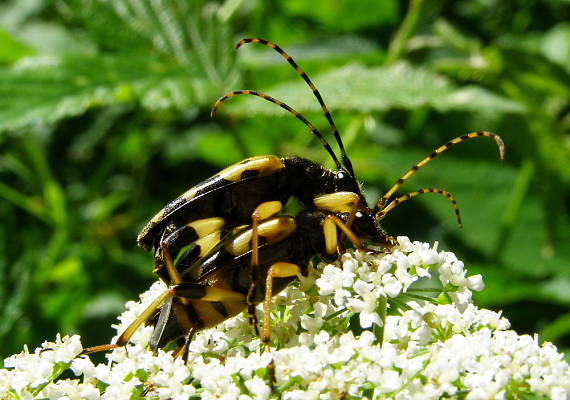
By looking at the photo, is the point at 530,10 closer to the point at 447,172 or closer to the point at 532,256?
the point at 447,172

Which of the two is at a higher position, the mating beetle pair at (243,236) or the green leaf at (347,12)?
the green leaf at (347,12)

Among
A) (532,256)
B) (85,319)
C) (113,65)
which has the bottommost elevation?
(532,256)

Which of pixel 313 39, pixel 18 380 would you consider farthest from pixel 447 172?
pixel 18 380

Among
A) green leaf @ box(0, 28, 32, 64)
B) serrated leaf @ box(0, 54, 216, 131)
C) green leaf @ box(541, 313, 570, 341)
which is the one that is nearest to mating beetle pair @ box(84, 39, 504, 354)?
serrated leaf @ box(0, 54, 216, 131)

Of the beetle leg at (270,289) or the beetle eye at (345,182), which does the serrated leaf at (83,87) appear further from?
the beetle leg at (270,289)

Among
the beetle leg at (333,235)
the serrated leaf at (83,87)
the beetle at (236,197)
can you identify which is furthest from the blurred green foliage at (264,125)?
the beetle leg at (333,235)

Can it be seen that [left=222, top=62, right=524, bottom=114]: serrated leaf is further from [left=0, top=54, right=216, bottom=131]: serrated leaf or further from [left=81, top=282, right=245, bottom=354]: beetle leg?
[left=81, top=282, right=245, bottom=354]: beetle leg
